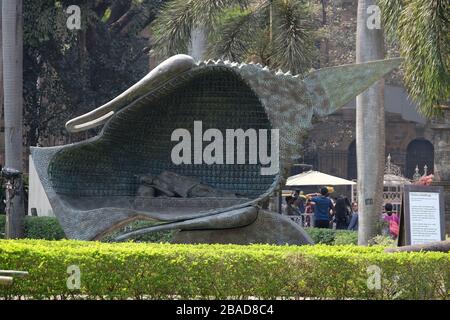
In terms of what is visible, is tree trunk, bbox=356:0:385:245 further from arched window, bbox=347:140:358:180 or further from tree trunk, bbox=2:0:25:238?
arched window, bbox=347:140:358:180

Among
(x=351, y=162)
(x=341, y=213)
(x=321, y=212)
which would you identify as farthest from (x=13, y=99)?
(x=351, y=162)

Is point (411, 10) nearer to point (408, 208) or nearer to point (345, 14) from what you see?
point (408, 208)

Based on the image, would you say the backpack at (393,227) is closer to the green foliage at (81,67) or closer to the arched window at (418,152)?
the green foliage at (81,67)

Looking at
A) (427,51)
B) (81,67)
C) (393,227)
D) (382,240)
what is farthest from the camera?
(81,67)

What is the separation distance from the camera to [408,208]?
1356cm

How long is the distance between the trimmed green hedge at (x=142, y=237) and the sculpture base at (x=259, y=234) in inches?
206

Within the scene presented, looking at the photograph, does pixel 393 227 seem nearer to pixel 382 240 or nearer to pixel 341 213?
pixel 382 240

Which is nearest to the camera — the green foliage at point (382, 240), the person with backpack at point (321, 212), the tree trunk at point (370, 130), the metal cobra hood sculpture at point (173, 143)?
the metal cobra hood sculpture at point (173, 143)

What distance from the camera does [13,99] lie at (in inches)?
879


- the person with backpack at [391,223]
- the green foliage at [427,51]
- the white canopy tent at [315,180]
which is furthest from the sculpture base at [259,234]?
the white canopy tent at [315,180]

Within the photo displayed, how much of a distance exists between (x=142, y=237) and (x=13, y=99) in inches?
187

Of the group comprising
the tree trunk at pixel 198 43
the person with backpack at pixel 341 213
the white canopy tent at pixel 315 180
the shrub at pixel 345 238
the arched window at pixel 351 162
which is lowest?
the shrub at pixel 345 238

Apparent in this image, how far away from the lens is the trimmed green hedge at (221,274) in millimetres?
11828

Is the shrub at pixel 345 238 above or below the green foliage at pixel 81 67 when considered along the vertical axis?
below
